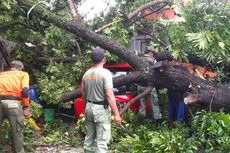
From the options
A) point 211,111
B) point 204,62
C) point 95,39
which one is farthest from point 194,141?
point 95,39

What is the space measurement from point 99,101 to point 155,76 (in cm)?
217

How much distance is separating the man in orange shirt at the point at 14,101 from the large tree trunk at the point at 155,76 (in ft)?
6.34

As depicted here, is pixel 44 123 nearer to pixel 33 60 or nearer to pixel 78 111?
pixel 78 111

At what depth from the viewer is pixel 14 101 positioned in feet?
20.5

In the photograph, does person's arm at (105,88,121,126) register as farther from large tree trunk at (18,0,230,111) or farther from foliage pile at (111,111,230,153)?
large tree trunk at (18,0,230,111)

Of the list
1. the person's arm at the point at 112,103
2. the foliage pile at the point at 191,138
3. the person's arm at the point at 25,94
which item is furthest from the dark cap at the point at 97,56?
the foliage pile at the point at 191,138

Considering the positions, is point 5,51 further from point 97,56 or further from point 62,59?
point 97,56

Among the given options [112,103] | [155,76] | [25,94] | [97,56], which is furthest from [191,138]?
[25,94]

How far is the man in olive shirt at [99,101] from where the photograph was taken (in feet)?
17.1

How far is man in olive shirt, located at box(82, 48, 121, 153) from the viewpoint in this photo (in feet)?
17.1

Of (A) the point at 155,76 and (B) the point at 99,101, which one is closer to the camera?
(B) the point at 99,101

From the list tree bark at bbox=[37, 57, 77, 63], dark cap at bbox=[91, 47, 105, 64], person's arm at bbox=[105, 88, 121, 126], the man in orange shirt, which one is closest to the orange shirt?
the man in orange shirt

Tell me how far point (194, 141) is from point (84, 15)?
244 inches

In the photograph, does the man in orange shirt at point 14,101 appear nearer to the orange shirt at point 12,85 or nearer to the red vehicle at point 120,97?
the orange shirt at point 12,85
